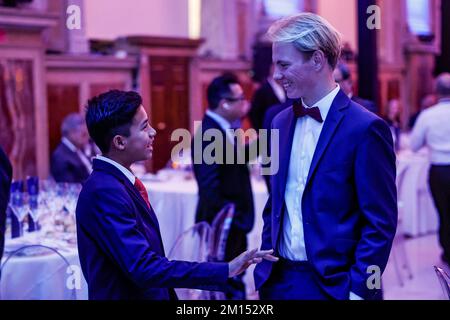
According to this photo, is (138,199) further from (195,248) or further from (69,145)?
(69,145)

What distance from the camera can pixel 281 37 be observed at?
2070 millimetres

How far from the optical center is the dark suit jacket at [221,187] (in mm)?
4023

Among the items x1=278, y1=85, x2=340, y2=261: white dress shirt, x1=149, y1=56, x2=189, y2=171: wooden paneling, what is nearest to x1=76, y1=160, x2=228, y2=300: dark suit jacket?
x1=278, y1=85, x2=340, y2=261: white dress shirt

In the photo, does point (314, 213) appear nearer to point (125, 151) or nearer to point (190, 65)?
point (125, 151)

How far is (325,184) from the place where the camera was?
2.04m

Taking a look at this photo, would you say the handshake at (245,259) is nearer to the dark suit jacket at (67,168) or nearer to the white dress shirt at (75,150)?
the dark suit jacket at (67,168)

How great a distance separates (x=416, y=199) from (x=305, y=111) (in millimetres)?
5172

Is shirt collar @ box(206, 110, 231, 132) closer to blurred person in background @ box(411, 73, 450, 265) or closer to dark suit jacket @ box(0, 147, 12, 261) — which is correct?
dark suit jacket @ box(0, 147, 12, 261)

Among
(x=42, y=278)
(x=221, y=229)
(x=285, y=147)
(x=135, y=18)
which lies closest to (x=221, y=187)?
(x=221, y=229)

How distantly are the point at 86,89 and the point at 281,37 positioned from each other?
547 cm

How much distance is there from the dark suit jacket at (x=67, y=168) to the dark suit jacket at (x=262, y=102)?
5.93 ft

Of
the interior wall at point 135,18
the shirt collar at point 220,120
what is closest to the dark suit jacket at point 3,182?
the shirt collar at point 220,120

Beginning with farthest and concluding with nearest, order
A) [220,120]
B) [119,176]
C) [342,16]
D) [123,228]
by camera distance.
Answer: [342,16] < [220,120] < [119,176] < [123,228]

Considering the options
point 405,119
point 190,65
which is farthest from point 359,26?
point 405,119
